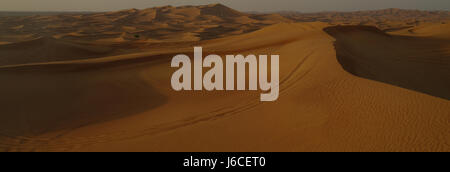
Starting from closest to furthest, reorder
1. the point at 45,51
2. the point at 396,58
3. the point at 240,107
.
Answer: the point at 240,107, the point at 396,58, the point at 45,51

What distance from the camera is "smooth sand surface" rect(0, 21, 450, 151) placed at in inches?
178

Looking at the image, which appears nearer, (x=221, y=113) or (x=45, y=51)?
(x=221, y=113)

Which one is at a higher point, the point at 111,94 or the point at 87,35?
the point at 87,35

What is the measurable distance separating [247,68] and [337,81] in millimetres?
3798

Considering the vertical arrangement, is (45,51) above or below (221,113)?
above

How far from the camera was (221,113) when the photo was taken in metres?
6.21

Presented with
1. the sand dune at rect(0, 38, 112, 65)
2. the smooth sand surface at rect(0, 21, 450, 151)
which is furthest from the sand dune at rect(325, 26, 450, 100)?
the sand dune at rect(0, 38, 112, 65)

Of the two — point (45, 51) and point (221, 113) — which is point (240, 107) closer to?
point (221, 113)

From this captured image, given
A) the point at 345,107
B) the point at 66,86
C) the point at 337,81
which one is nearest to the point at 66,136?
the point at 66,86

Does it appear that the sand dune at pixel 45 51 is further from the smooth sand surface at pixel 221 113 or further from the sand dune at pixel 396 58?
the sand dune at pixel 396 58

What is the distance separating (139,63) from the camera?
1140 cm

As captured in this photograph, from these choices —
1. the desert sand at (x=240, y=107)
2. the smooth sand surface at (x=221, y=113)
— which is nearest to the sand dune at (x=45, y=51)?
the desert sand at (x=240, y=107)

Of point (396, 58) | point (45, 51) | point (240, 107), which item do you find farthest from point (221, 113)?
point (45, 51)
